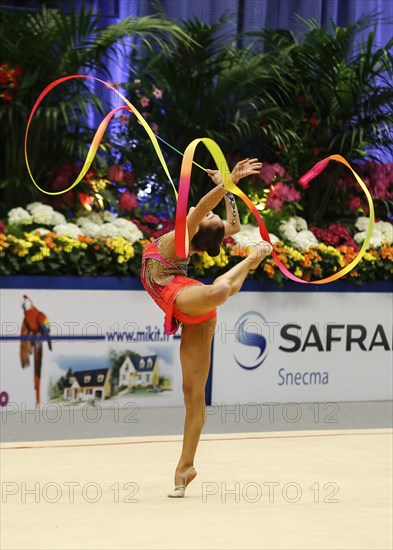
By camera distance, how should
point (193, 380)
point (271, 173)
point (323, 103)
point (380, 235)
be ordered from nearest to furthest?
point (193, 380), point (380, 235), point (271, 173), point (323, 103)

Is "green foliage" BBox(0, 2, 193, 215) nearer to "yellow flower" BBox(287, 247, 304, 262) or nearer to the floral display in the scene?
the floral display

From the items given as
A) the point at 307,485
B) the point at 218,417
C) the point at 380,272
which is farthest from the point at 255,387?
the point at 307,485

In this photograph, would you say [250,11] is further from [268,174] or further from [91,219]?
[91,219]

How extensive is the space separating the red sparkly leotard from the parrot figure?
2.48m

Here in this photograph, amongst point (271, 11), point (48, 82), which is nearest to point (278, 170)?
point (271, 11)

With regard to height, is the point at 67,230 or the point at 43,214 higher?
the point at 43,214

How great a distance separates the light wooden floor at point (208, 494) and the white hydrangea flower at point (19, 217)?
1.99 meters

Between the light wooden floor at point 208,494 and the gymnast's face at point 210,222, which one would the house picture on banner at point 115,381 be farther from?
the gymnast's face at point 210,222

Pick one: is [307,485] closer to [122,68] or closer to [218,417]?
[218,417]

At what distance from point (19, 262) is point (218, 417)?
5.92 ft

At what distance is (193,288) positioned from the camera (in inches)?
179

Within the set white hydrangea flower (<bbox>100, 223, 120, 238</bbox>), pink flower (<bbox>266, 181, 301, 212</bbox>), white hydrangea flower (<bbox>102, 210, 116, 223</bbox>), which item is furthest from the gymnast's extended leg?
pink flower (<bbox>266, 181, 301, 212</bbox>)

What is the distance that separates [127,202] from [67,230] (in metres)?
0.91

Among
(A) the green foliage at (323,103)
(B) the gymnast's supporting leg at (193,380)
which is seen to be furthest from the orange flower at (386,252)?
(B) the gymnast's supporting leg at (193,380)
